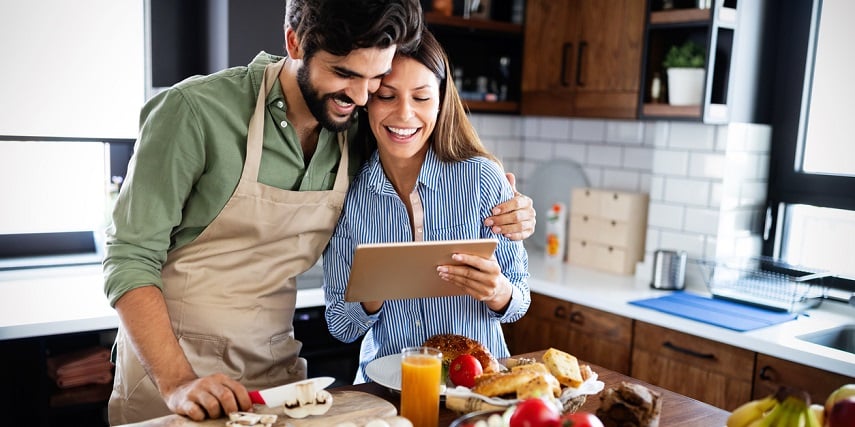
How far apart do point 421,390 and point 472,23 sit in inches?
107

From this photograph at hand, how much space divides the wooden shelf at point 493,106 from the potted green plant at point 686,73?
93cm

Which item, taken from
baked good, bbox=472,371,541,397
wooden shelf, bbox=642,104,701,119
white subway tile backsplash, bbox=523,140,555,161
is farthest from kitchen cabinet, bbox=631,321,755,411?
baked good, bbox=472,371,541,397

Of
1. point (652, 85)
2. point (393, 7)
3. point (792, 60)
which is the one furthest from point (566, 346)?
point (393, 7)

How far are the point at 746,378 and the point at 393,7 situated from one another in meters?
1.93

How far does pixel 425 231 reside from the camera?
2.08m

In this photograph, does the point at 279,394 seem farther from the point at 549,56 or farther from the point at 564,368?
the point at 549,56

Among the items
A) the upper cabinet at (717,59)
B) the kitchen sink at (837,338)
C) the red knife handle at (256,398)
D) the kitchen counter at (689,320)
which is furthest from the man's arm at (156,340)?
the upper cabinet at (717,59)

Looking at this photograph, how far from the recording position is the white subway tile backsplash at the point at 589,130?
Result: 4043mm

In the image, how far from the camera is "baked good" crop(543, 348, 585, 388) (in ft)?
5.18

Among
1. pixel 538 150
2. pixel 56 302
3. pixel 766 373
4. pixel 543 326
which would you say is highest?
pixel 538 150

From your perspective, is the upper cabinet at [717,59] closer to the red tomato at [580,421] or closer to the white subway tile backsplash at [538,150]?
the white subway tile backsplash at [538,150]

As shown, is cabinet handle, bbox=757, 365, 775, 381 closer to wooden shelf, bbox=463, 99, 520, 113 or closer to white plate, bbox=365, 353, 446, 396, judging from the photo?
white plate, bbox=365, 353, 446, 396

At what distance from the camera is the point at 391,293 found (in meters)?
1.80

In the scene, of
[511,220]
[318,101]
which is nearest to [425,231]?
[511,220]
